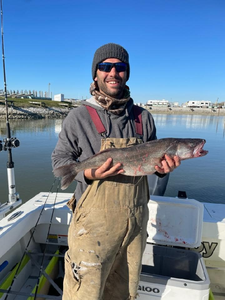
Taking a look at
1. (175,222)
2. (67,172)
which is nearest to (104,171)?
(67,172)

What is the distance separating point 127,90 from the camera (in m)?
2.58

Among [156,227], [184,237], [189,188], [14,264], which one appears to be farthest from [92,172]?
[189,188]

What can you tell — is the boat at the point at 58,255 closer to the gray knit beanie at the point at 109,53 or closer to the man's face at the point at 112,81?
the man's face at the point at 112,81

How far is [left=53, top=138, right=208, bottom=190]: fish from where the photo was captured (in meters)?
2.28

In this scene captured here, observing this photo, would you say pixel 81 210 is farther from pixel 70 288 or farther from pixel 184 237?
pixel 184 237

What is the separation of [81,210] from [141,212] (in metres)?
0.66

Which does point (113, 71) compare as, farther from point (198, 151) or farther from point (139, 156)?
point (198, 151)

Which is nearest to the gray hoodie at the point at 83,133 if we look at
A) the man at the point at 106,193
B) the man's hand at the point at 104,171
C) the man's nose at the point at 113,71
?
the man at the point at 106,193

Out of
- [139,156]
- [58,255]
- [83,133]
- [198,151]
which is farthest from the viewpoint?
[58,255]

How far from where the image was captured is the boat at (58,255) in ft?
8.83

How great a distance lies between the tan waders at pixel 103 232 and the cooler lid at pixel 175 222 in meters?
1.09

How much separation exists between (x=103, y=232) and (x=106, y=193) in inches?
15.7

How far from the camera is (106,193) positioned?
7.07 ft

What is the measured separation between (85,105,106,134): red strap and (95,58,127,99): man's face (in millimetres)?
264
